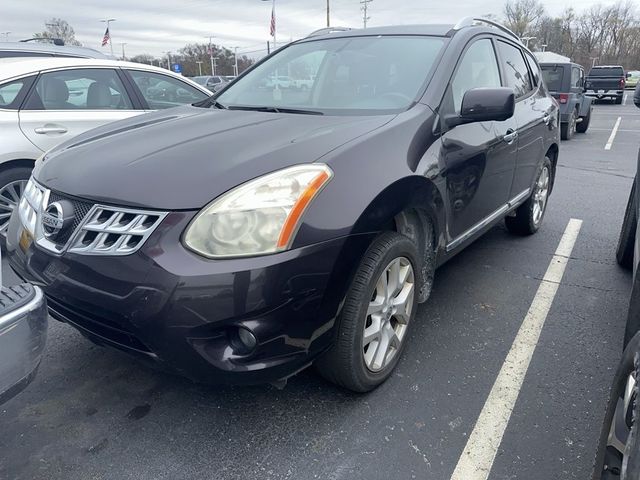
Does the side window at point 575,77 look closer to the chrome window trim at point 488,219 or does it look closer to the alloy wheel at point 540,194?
the alloy wheel at point 540,194

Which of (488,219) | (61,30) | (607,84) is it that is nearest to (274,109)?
(488,219)

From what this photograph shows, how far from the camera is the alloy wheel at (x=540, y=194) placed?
466 cm

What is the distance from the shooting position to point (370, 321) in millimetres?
2342

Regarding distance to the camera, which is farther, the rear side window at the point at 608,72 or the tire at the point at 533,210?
the rear side window at the point at 608,72

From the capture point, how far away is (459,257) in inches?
167

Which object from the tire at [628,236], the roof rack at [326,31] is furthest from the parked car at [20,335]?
the tire at [628,236]

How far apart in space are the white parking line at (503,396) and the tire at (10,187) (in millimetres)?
3954

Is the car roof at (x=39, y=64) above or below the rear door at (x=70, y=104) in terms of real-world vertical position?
above

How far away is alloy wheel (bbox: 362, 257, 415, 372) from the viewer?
2324 millimetres

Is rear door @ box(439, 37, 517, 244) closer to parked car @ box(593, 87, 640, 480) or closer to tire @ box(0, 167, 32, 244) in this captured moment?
parked car @ box(593, 87, 640, 480)

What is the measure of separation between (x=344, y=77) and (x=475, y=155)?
92 cm

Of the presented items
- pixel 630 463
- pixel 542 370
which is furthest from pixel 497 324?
pixel 630 463

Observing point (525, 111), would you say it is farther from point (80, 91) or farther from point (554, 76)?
point (554, 76)

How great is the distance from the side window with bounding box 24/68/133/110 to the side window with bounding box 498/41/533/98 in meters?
3.50
